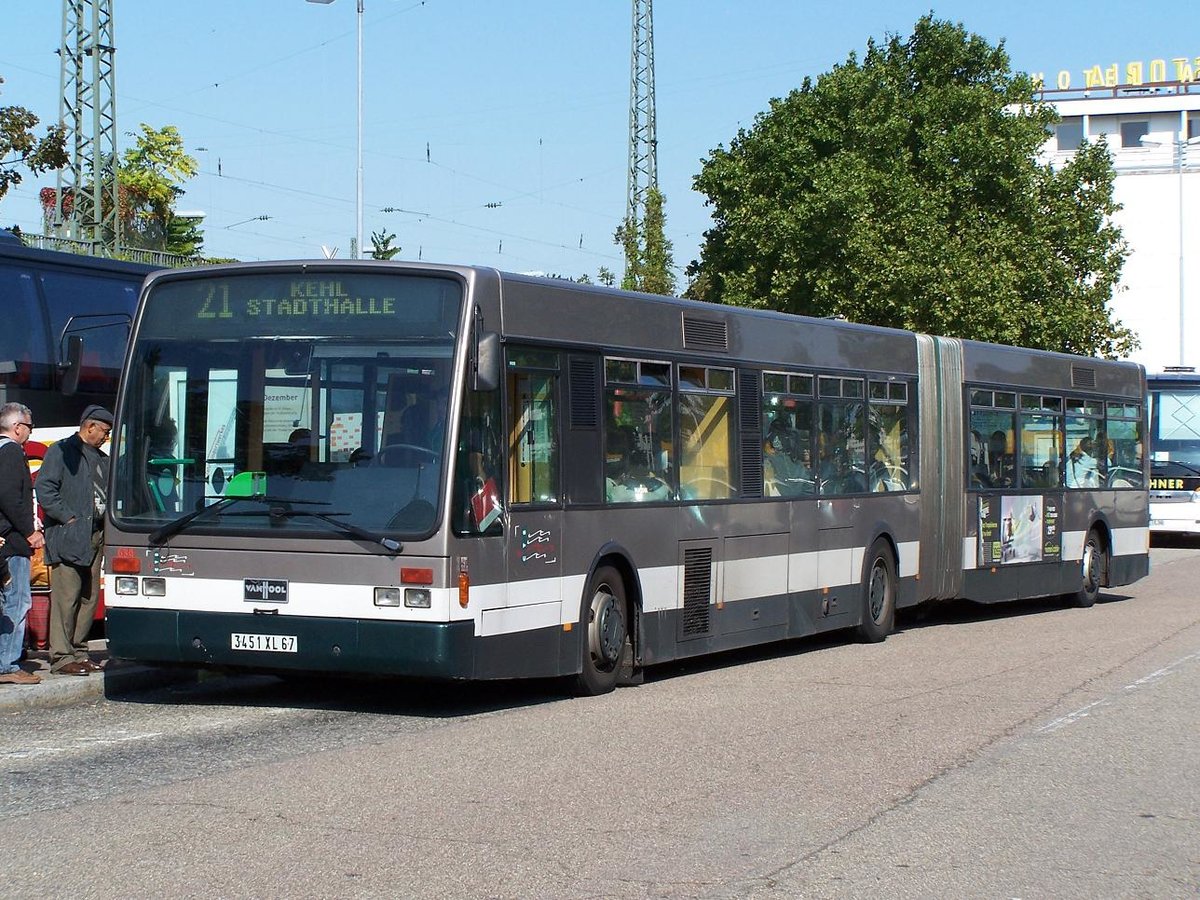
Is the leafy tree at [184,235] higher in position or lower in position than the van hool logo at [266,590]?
higher

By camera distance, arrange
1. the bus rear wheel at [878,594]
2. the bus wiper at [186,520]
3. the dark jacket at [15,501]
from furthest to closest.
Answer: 1. the bus rear wheel at [878,594]
2. the dark jacket at [15,501]
3. the bus wiper at [186,520]

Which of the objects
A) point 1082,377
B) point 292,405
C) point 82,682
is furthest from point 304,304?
point 1082,377

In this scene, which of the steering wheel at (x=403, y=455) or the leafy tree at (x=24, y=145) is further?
the leafy tree at (x=24, y=145)

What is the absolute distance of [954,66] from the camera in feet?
171

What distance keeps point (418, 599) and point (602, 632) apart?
200 centimetres

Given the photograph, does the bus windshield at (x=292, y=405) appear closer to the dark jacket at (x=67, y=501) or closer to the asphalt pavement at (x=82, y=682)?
the dark jacket at (x=67, y=501)

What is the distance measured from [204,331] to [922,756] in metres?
5.25

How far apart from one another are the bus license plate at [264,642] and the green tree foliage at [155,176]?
56455 mm

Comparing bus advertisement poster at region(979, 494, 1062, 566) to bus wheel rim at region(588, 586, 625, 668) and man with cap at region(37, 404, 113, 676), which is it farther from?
man with cap at region(37, 404, 113, 676)

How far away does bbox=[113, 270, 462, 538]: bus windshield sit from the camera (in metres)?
10.8

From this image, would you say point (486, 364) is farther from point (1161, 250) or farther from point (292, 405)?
point (1161, 250)

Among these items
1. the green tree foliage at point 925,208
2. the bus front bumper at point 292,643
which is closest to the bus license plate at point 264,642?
the bus front bumper at point 292,643

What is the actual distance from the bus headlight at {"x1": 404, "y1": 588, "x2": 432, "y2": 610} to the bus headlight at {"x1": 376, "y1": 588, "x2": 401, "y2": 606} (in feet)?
0.19

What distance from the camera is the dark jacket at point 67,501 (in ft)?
40.2
